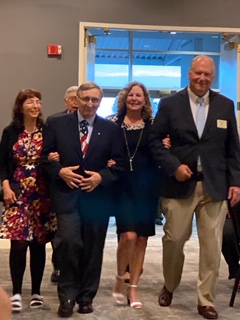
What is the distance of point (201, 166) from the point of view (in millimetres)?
3072

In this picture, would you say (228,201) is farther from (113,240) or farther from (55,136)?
(113,240)

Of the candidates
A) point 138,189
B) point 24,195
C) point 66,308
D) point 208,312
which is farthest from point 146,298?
point 24,195

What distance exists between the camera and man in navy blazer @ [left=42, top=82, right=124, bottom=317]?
298cm

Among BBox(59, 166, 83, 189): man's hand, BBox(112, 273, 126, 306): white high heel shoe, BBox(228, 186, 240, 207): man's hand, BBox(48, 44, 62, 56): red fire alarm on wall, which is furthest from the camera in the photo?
BBox(48, 44, 62, 56): red fire alarm on wall

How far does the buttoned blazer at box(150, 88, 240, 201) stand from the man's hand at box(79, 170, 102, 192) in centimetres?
40

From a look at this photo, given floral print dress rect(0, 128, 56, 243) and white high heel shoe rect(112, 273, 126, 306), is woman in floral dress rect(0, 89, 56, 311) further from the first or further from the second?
white high heel shoe rect(112, 273, 126, 306)

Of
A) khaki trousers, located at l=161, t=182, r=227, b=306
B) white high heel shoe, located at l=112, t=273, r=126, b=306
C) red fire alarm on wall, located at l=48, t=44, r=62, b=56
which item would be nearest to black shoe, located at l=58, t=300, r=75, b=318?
white high heel shoe, located at l=112, t=273, r=126, b=306

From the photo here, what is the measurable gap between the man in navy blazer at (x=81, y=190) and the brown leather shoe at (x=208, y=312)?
668 mm

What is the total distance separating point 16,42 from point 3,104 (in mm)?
697

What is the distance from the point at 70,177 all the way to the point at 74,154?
16cm

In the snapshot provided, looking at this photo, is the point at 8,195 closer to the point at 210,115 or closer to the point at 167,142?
the point at 167,142

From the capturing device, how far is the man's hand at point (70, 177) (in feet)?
9.68

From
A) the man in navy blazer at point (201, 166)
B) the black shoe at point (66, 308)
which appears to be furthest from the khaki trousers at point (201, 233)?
the black shoe at point (66, 308)

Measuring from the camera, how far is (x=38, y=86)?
5.58 m
